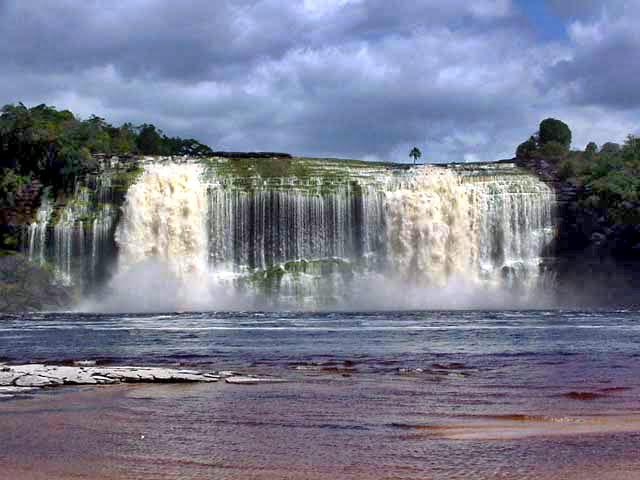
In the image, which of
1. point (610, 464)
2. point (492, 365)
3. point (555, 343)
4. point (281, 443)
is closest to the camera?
point (610, 464)

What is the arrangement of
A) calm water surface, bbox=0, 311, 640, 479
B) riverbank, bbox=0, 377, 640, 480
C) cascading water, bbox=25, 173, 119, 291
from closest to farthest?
riverbank, bbox=0, 377, 640, 480, calm water surface, bbox=0, 311, 640, 479, cascading water, bbox=25, 173, 119, 291

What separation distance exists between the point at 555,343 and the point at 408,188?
46.4 m

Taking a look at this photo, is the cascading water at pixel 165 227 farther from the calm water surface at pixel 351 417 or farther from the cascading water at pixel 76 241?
the calm water surface at pixel 351 417

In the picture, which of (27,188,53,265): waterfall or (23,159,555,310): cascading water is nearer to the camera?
(23,159,555,310): cascading water

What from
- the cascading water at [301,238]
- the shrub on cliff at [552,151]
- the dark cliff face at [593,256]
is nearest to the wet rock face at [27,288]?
the cascading water at [301,238]

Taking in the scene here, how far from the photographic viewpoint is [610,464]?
12695 mm

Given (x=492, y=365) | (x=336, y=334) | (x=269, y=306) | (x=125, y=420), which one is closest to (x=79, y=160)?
(x=269, y=306)

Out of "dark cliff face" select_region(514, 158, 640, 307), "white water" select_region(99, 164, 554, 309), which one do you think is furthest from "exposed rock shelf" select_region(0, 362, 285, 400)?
"dark cliff face" select_region(514, 158, 640, 307)

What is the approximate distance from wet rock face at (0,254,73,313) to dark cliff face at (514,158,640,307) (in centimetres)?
3608

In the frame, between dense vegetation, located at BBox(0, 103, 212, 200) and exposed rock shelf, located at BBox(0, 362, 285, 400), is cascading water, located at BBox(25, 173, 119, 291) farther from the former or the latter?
exposed rock shelf, located at BBox(0, 362, 285, 400)

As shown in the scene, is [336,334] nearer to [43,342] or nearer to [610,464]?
[43,342]

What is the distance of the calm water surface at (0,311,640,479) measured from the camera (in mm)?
12875

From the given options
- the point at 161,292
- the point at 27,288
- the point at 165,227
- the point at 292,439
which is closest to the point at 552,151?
the point at 165,227

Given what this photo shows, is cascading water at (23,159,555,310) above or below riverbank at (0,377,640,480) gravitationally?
above
